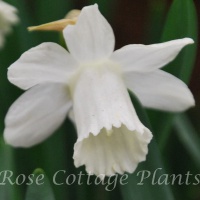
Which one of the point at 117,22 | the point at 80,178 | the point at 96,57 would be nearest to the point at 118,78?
the point at 96,57

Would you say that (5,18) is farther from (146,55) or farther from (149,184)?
(149,184)

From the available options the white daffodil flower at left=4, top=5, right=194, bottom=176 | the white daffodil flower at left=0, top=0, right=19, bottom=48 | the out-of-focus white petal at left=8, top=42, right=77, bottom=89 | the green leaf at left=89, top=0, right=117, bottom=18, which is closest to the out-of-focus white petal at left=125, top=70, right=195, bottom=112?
the white daffodil flower at left=4, top=5, right=194, bottom=176

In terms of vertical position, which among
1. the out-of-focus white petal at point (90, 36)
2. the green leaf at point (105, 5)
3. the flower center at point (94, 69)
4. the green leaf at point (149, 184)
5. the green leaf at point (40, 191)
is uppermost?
the out-of-focus white petal at point (90, 36)

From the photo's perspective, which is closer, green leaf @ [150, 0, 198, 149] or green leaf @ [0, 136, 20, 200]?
green leaf @ [0, 136, 20, 200]

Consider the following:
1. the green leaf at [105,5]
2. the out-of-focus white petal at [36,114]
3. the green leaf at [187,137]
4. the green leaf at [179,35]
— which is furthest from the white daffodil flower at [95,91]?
the green leaf at [105,5]

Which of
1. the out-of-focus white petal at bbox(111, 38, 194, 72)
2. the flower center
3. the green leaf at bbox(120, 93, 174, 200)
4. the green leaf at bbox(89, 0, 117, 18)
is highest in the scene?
the out-of-focus white petal at bbox(111, 38, 194, 72)

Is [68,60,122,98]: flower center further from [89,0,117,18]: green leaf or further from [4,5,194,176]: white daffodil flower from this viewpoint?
[89,0,117,18]: green leaf

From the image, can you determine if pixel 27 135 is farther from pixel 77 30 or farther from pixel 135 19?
pixel 135 19

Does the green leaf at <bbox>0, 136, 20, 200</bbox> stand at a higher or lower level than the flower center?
lower

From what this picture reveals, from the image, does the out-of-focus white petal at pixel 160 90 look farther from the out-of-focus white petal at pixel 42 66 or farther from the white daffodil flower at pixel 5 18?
the white daffodil flower at pixel 5 18
